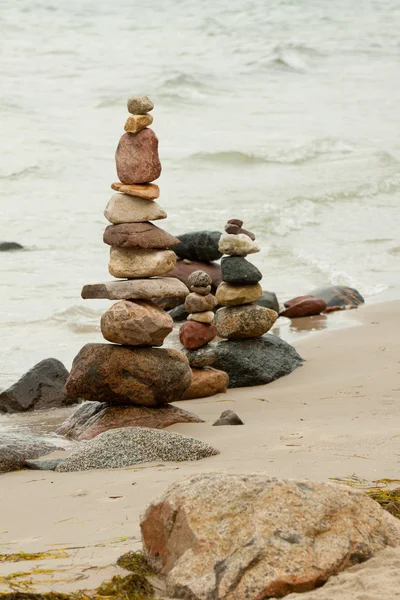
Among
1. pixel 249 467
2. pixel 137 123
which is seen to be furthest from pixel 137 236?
pixel 249 467

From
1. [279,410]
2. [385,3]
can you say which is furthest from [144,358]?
[385,3]

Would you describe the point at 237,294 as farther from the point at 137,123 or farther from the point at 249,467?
the point at 249,467

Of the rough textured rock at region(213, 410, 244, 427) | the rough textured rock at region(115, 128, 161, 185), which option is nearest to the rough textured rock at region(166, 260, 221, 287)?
the rough textured rock at region(115, 128, 161, 185)

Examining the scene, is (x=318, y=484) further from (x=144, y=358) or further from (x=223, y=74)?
(x=223, y=74)

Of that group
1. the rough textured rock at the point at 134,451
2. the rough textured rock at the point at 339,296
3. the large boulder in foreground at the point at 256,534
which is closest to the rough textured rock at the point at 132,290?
the rough textured rock at the point at 134,451

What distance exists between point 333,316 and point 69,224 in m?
7.72

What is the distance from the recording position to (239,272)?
339 inches

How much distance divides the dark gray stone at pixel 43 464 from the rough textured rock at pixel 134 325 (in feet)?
4.89

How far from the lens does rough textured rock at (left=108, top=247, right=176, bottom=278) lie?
7.11 meters

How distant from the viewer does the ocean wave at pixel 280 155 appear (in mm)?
25219

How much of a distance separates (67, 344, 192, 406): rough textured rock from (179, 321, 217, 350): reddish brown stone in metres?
1.25

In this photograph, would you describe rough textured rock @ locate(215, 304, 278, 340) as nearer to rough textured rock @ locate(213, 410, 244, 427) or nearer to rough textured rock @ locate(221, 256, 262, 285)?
rough textured rock @ locate(221, 256, 262, 285)

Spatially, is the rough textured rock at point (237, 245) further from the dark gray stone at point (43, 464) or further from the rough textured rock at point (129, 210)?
the dark gray stone at point (43, 464)

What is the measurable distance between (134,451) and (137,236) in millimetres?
2011
